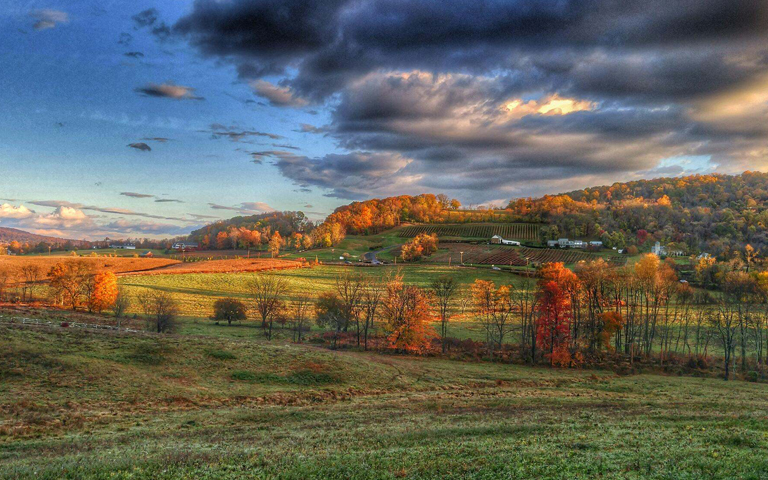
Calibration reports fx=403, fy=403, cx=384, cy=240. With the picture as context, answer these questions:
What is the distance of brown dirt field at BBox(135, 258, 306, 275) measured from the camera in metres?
120

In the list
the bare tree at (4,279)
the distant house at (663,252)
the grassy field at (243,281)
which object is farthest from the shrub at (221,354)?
the distant house at (663,252)

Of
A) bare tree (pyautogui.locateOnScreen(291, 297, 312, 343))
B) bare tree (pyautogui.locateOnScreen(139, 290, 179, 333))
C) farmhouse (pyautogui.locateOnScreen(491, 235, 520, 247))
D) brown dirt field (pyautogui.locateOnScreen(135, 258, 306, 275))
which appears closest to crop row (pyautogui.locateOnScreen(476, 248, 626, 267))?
farmhouse (pyautogui.locateOnScreen(491, 235, 520, 247))

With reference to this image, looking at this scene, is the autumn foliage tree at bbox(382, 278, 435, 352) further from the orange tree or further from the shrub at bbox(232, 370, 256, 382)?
the orange tree

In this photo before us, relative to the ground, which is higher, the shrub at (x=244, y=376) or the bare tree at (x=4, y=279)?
the bare tree at (x=4, y=279)

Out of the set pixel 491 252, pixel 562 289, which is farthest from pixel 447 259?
pixel 562 289

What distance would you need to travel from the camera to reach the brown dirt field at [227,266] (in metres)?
120

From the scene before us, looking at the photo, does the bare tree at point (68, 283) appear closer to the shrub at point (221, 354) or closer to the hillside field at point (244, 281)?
the hillside field at point (244, 281)

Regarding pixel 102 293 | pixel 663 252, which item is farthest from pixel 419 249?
pixel 102 293

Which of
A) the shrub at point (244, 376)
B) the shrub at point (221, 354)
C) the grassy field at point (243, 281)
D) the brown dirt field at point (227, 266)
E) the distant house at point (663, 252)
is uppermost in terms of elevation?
the distant house at point (663, 252)

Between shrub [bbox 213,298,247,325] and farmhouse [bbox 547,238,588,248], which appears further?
farmhouse [bbox 547,238,588,248]

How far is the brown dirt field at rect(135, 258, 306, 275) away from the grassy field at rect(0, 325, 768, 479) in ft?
252

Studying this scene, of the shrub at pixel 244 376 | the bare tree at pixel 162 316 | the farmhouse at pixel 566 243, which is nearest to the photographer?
the shrub at pixel 244 376

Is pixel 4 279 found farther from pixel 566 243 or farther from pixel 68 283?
pixel 566 243

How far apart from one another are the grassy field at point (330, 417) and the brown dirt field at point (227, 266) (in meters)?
76.9
